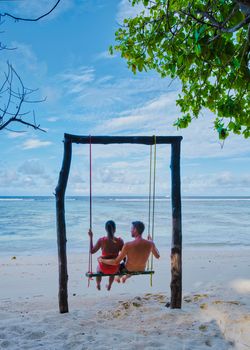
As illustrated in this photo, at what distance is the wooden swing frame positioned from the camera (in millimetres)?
5418

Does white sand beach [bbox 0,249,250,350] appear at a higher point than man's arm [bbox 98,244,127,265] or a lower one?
lower

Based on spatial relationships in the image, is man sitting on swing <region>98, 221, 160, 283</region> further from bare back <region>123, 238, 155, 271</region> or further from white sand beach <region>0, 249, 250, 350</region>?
white sand beach <region>0, 249, 250, 350</region>

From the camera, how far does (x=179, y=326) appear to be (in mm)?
4797

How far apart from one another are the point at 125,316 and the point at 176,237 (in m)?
1.47

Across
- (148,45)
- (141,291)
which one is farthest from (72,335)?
(148,45)

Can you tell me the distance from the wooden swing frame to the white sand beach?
0.35 metres

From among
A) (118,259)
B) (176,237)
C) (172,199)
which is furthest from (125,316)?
(172,199)

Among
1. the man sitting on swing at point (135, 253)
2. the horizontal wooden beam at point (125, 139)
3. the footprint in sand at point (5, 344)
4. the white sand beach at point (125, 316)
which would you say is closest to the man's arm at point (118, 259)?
the man sitting on swing at point (135, 253)

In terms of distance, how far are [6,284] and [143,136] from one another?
5.60m

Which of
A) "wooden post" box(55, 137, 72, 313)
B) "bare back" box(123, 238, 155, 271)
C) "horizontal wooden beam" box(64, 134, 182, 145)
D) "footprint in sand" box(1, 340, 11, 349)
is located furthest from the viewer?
"bare back" box(123, 238, 155, 271)

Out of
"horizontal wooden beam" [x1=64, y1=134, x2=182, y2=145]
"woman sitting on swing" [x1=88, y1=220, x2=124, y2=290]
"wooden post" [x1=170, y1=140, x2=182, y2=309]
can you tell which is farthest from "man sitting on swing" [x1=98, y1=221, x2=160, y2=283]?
"horizontal wooden beam" [x1=64, y1=134, x2=182, y2=145]

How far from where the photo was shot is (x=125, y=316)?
5.33 metres

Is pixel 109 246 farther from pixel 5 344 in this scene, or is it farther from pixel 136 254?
pixel 5 344

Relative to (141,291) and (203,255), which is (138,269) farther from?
(203,255)
